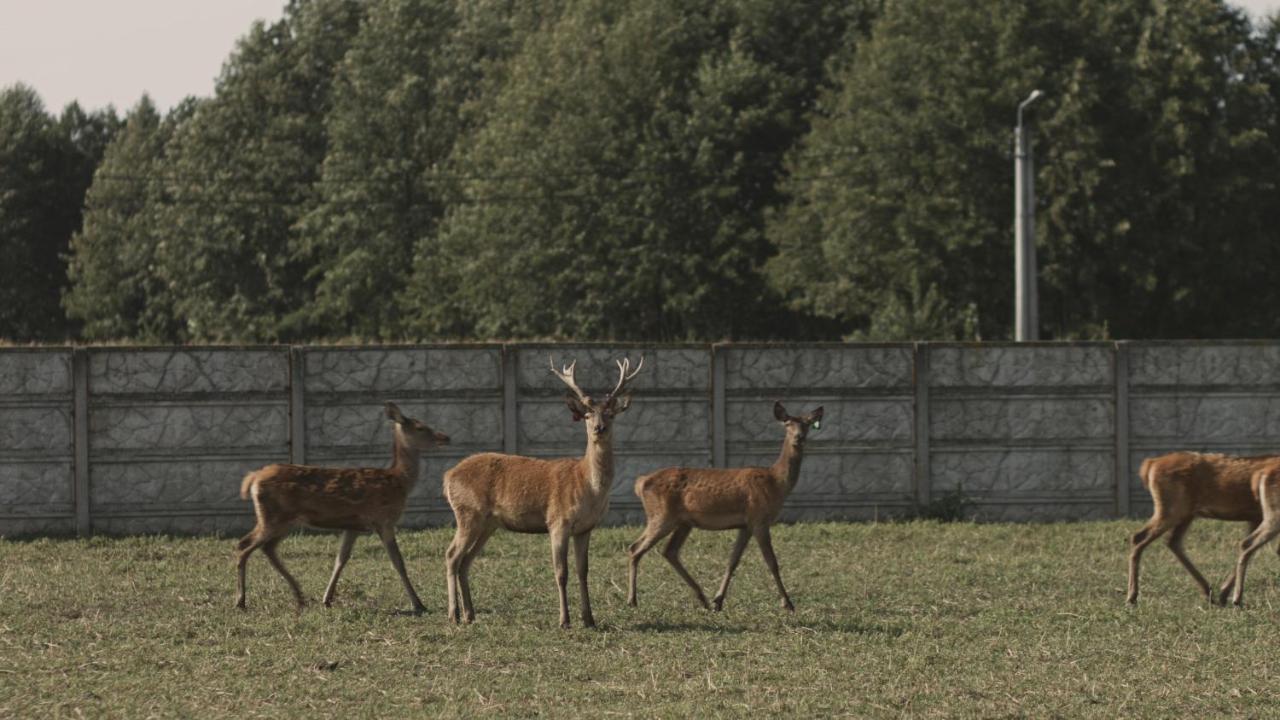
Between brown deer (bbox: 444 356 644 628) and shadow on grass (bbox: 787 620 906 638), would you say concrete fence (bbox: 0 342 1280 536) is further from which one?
shadow on grass (bbox: 787 620 906 638)

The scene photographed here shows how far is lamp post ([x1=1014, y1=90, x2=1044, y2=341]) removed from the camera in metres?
31.1

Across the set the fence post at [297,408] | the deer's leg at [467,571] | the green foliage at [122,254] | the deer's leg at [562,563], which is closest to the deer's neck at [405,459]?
the deer's leg at [467,571]

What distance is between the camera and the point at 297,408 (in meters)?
18.3

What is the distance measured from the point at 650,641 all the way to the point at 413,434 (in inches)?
125

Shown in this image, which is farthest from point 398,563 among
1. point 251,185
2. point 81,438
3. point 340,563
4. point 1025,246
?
point 251,185

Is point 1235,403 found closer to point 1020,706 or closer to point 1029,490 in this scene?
point 1029,490

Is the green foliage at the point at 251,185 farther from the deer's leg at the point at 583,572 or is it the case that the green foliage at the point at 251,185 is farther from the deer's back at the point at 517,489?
the deer's leg at the point at 583,572

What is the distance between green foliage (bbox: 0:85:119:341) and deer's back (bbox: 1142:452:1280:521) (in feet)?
168

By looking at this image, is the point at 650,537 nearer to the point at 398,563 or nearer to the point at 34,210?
the point at 398,563

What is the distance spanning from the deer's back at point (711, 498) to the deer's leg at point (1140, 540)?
2.79 m

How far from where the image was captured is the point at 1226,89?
127ft

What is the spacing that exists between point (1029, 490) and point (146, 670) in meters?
11.5

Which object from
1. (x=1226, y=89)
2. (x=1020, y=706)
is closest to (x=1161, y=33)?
(x=1226, y=89)

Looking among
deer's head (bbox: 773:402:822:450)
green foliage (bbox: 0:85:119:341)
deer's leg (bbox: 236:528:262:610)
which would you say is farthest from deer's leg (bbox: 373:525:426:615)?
green foliage (bbox: 0:85:119:341)
